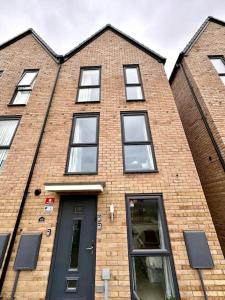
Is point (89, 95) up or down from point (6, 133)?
up

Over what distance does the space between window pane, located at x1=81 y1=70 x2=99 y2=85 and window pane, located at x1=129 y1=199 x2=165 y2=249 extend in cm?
513

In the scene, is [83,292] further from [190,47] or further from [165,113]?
[190,47]

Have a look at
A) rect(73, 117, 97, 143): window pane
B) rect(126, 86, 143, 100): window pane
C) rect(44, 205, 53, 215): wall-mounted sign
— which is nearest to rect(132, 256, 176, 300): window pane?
rect(44, 205, 53, 215): wall-mounted sign

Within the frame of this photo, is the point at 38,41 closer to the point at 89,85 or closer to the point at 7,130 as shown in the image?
the point at 89,85

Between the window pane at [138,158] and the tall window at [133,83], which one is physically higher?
the tall window at [133,83]

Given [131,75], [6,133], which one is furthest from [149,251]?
[131,75]

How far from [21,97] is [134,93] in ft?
14.1

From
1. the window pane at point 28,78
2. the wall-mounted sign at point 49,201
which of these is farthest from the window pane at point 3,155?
the window pane at point 28,78

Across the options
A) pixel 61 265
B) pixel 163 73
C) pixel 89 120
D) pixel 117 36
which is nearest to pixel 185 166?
pixel 89 120

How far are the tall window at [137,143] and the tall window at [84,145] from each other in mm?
908

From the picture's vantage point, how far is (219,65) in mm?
7348

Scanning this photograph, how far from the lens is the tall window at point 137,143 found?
495 cm

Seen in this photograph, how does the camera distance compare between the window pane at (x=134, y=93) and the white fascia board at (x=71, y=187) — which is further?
the window pane at (x=134, y=93)

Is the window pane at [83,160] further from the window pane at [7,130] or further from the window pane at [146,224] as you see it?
the window pane at [7,130]
